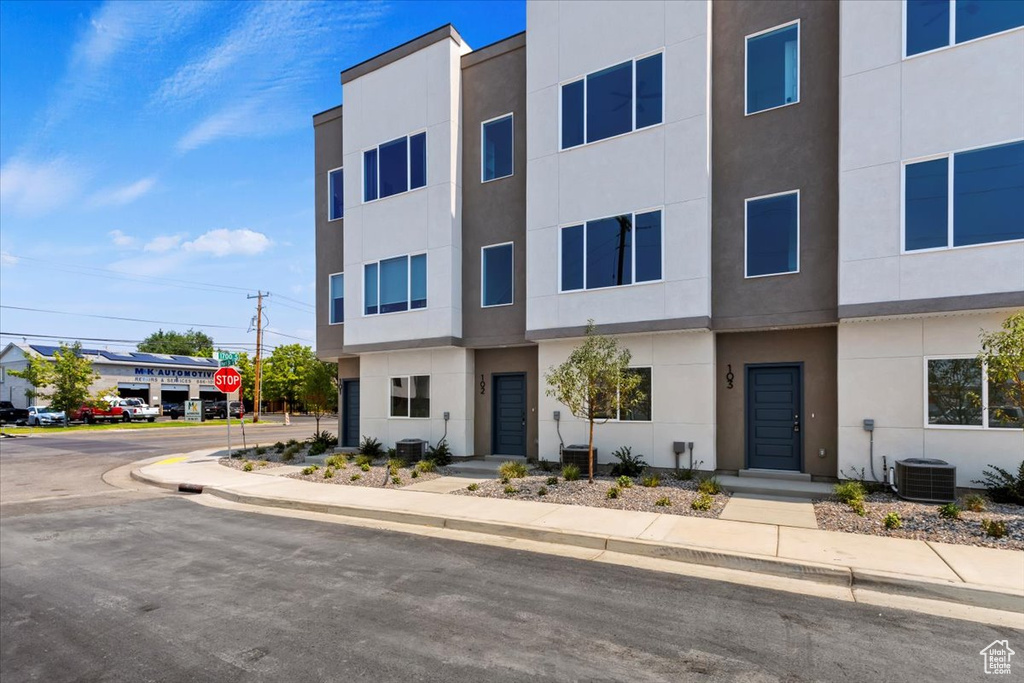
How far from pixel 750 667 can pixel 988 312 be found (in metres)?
8.89

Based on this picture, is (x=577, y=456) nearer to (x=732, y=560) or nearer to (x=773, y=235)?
(x=732, y=560)

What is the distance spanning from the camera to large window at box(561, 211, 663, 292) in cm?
1233

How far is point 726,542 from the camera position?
23.6 ft

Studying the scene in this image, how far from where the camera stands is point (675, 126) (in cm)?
1204

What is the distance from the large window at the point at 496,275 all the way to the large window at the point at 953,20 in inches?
377

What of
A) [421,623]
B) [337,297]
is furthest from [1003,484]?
Result: [337,297]

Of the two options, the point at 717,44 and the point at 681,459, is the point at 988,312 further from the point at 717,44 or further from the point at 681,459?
the point at 717,44

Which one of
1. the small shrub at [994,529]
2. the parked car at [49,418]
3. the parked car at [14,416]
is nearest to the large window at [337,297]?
the small shrub at [994,529]

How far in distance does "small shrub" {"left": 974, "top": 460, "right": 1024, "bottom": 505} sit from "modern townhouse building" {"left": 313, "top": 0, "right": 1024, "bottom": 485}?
0.72 feet

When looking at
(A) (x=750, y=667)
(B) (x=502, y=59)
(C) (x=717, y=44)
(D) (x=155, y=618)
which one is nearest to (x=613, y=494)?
(A) (x=750, y=667)

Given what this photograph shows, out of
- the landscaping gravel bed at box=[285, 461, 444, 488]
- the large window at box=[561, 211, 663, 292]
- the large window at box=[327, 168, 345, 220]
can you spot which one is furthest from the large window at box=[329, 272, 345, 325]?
the large window at box=[561, 211, 663, 292]

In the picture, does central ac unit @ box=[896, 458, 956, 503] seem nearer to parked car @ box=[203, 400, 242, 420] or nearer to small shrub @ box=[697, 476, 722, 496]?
small shrub @ box=[697, 476, 722, 496]

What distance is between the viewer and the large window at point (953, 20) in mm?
9367

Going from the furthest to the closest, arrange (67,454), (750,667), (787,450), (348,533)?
(67,454) < (787,450) < (348,533) < (750,667)
